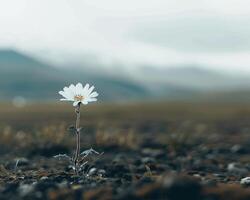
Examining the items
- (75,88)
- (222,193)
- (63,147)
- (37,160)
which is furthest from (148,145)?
(222,193)

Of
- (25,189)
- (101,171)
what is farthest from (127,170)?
(25,189)

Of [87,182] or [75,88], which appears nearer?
[87,182]

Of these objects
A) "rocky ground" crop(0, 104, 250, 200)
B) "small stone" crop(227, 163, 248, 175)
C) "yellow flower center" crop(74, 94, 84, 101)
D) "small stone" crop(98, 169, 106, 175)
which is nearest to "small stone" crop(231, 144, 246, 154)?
"rocky ground" crop(0, 104, 250, 200)

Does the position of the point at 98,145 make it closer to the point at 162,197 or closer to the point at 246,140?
the point at 246,140

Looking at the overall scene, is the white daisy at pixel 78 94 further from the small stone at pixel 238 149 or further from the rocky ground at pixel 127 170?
the small stone at pixel 238 149

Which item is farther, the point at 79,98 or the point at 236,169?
the point at 236,169

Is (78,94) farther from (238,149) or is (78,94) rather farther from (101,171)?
(238,149)

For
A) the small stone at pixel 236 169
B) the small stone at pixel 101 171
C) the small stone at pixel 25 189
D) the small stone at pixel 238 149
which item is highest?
the small stone at pixel 238 149

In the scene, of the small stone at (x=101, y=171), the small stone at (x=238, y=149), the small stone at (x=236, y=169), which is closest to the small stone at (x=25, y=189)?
the small stone at (x=101, y=171)

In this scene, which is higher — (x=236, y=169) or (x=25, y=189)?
(x=236, y=169)

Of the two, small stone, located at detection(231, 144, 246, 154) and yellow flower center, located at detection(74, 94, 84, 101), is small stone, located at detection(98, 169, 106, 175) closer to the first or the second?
yellow flower center, located at detection(74, 94, 84, 101)

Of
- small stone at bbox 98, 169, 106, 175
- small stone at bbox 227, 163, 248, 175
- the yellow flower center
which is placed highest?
the yellow flower center
